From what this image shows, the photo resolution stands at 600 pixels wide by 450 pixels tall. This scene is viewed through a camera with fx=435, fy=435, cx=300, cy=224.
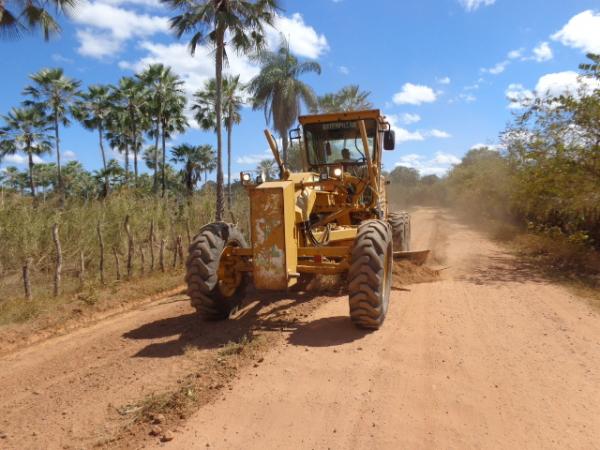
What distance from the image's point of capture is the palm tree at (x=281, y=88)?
25.2m

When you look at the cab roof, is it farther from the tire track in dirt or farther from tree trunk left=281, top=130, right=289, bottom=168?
tree trunk left=281, top=130, right=289, bottom=168

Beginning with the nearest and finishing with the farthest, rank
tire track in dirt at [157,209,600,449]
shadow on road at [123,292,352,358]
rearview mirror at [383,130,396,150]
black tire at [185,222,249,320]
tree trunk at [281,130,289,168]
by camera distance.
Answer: tire track in dirt at [157,209,600,449]
shadow on road at [123,292,352,358]
black tire at [185,222,249,320]
rearview mirror at [383,130,396,150]
tree trunk at [281,130,289,168]

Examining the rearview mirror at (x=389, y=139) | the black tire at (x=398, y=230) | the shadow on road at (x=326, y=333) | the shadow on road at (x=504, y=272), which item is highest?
the rearview mirror at (x=389, y=139)

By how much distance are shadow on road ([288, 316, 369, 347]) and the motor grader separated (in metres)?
0.19

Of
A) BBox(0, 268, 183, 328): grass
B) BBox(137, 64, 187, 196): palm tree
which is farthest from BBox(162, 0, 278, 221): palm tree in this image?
BBox(137, 64, 187, 196): palm tree

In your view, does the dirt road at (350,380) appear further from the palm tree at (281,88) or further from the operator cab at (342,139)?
the palm tree at (281,88)

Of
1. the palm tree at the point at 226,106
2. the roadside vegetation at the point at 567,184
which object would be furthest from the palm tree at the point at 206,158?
the roadside vegetation at the point at 567,184

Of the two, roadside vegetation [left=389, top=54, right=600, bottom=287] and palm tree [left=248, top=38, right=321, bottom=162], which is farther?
palm tree [left=248, top=38, right=321, bottom=162]

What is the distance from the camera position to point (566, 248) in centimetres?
1100

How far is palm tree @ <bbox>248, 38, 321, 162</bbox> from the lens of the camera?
25156 millimetres

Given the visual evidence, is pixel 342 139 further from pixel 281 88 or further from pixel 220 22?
pixel 281 88

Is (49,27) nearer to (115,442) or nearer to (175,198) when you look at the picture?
(175,198)

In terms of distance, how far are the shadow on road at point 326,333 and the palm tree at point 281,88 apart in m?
20.4

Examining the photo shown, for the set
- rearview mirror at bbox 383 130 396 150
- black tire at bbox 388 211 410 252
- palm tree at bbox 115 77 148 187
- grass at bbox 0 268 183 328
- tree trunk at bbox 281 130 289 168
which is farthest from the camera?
palm tree at bbox 115 77 148 187
